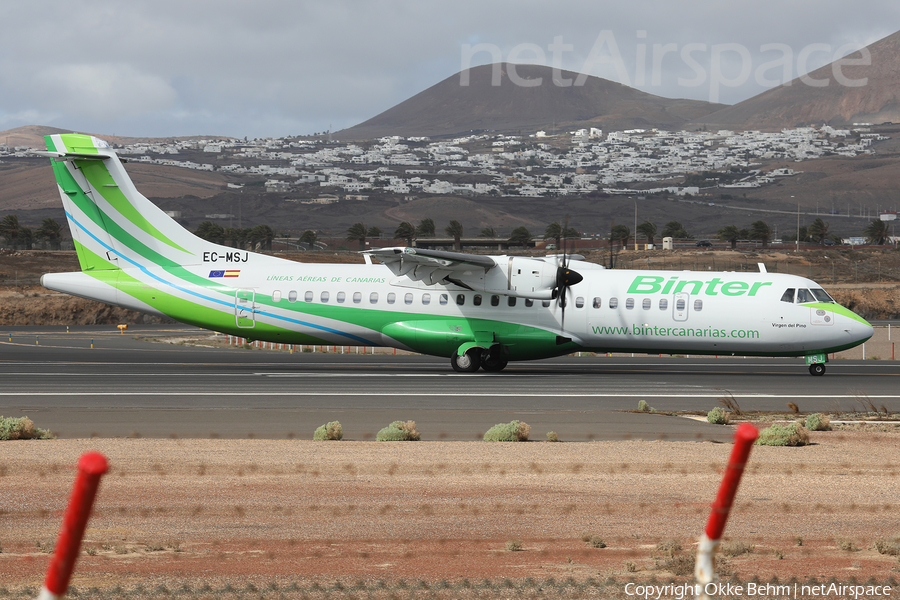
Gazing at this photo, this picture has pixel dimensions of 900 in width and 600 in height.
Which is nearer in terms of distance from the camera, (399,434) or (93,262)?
(399,434)

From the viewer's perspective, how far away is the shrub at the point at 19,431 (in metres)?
14.7

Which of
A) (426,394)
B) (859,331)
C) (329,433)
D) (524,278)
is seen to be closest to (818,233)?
(859,331)

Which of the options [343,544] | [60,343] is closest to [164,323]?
[60,343]

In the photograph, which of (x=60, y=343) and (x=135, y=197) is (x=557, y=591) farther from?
(x=60, y=343)

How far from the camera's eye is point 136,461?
1228 centimetres

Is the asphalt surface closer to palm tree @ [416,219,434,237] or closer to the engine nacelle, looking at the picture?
the engine nacelle

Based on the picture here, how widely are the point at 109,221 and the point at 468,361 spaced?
1377 centimetres

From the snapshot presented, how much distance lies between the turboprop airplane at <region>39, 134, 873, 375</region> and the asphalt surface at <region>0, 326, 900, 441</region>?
1187mm

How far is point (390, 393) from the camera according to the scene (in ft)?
73.2

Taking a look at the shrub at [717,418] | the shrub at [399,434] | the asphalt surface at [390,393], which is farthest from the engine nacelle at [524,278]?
the shrub at [399,434]

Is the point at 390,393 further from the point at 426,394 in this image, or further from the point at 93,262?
the point at 93,262

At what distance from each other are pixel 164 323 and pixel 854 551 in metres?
70.1

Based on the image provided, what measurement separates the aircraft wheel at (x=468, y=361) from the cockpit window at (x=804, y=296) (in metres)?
10.5

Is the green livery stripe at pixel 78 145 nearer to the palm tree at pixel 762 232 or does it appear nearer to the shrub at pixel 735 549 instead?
the shrub at pixel 735 549
